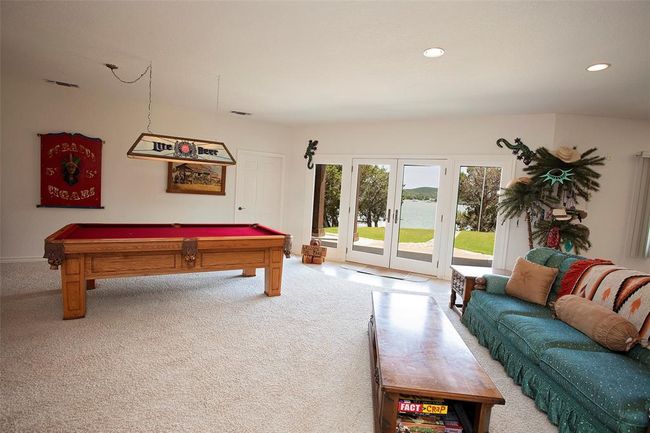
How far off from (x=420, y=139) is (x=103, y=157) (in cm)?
516

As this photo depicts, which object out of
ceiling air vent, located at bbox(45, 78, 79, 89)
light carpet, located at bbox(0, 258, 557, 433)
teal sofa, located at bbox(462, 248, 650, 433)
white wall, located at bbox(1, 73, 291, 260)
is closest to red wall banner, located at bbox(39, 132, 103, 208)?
white wall, located at bbox(1, 73, 291, 260)

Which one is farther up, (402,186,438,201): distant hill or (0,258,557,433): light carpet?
(402,186,438,201): distant hill

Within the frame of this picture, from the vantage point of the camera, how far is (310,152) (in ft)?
22.0

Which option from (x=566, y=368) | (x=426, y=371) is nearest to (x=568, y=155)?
(x=566, y=368)

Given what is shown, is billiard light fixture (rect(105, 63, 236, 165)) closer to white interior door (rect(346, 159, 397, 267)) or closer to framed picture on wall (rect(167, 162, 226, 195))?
framed picture on wall (rect(167, 162, 226, 195))

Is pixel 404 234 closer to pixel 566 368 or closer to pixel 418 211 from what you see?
pixel 418 211

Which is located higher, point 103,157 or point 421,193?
point 103,157

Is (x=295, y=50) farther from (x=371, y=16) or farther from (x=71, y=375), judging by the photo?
(x=71, y=375)

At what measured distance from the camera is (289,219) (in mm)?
7074

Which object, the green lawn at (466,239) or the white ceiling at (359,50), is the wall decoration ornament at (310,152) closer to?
the white ceiling at (359,50)

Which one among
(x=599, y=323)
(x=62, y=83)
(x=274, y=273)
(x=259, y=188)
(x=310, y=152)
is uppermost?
(x=62, y=83)

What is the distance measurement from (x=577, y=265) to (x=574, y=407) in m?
1.40

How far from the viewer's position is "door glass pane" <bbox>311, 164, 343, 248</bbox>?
658cm

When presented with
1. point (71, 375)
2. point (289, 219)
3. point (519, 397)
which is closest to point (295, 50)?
point (71, 375)
